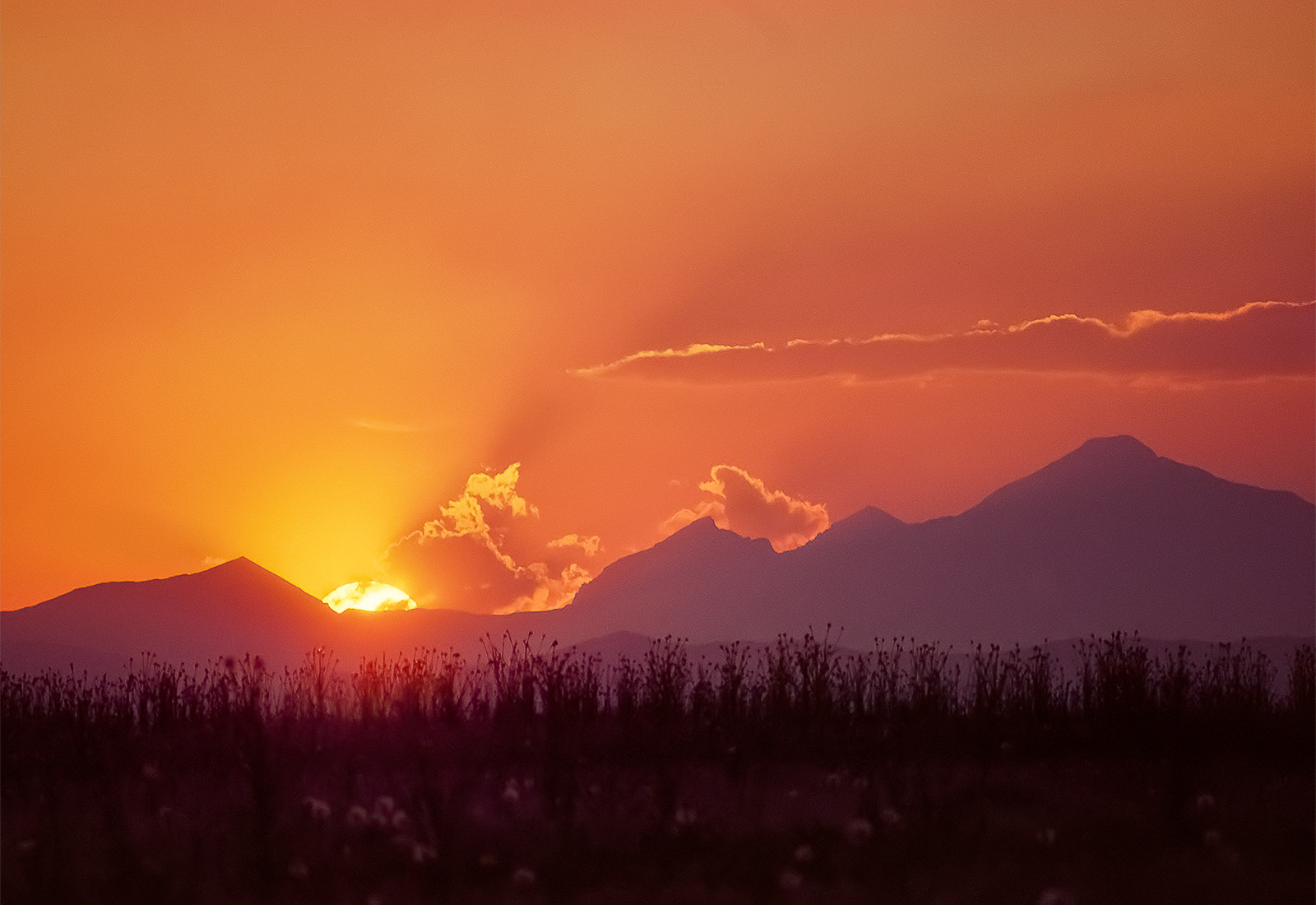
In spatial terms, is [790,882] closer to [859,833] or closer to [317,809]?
[859,833]

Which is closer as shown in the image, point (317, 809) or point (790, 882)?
point (790, 882)

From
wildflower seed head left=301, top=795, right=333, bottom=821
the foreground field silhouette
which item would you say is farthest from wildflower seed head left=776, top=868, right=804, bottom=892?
wildflower seed head left=301, top=795, right=333, bottom=821

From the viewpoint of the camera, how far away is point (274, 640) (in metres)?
179

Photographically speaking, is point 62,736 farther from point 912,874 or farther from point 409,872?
point 912,874

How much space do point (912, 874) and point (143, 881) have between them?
454 centimetres

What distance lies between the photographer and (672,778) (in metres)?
9.08

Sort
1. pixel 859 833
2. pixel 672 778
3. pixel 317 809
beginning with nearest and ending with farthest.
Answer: pixel 859 833, pixel 317 809, pixel 672 778

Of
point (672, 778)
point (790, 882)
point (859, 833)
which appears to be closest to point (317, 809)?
point (672, 778)

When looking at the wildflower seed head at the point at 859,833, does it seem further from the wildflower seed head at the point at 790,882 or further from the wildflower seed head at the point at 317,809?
the wildflower seed head at the point at 317,809

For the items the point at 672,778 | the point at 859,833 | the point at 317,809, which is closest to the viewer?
the point at 859,833

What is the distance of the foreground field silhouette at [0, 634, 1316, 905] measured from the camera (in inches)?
276

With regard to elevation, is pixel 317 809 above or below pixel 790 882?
above

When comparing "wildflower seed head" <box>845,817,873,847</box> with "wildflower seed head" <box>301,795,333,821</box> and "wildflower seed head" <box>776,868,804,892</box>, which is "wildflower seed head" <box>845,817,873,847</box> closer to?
"wildflower seed head" <box>776,868,804,892</box>

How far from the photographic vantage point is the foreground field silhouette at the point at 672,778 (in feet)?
23.0
